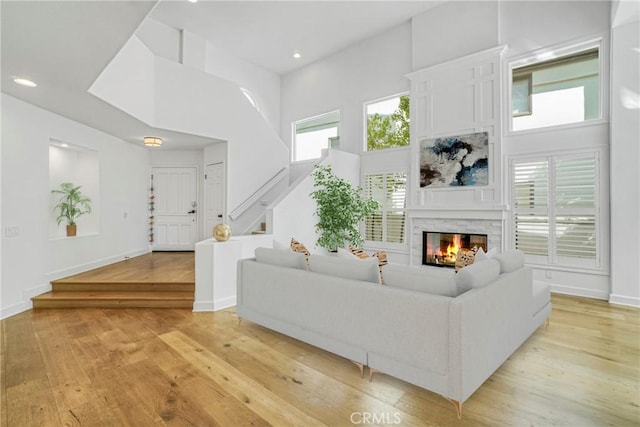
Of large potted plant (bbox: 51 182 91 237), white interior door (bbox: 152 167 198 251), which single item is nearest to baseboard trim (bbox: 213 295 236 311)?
large potted plant (bbox: 51 182 91 237)

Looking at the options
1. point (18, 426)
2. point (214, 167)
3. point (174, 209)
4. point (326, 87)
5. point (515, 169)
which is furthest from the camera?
point (326, 87)

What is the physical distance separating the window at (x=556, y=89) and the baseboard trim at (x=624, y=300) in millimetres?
2550

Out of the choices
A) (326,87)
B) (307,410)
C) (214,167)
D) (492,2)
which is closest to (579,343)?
(307,410)

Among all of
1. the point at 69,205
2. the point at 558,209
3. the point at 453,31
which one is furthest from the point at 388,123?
the point at 69,205

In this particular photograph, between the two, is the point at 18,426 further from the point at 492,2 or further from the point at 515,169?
the point at 492,2

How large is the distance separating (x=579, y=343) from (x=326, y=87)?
7236 mm

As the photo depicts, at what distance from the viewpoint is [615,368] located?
254 cm

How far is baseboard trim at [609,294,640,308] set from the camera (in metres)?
4.11

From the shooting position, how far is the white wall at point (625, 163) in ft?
13.6

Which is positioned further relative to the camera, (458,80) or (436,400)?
(458,80)

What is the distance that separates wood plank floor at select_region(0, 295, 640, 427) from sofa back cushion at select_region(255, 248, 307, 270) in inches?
29.3

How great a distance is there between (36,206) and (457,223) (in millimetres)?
6596

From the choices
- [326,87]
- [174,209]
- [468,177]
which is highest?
[326,87]

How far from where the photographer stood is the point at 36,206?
4.39 m
